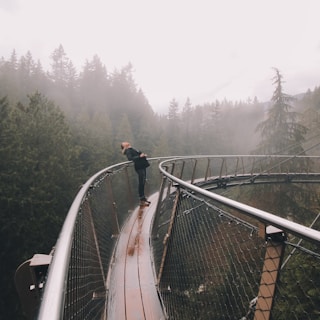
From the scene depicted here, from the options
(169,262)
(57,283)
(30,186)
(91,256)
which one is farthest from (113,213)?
(30,186)

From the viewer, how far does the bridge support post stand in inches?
55.3

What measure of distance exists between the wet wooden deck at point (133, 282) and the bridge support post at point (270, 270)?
1.73 meters

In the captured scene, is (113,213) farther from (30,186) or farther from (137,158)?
(30,186)

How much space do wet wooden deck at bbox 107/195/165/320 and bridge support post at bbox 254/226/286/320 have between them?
1.73 metres

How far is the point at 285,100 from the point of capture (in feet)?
74.0

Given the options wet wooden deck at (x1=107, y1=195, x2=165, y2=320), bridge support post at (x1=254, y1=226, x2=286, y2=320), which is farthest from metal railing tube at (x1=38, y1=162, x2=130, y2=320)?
wet wooden deck at (x1=107, y1=195, x2=165, y2=320)

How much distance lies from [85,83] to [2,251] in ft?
259

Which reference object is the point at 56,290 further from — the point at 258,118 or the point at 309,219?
the point at 258,118

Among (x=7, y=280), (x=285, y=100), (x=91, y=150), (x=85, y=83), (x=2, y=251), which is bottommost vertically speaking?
(x=7, y=280)

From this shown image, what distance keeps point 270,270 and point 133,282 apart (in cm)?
256

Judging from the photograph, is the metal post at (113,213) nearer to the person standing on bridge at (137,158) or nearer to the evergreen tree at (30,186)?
the person standing on bridge at (137,158)

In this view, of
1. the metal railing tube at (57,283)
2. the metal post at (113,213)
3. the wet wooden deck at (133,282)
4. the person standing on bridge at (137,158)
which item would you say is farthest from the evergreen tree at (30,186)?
the metal railing tube at (57,283)

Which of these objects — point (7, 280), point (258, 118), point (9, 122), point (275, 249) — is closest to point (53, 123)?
point (9, 122)

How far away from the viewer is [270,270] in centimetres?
147
